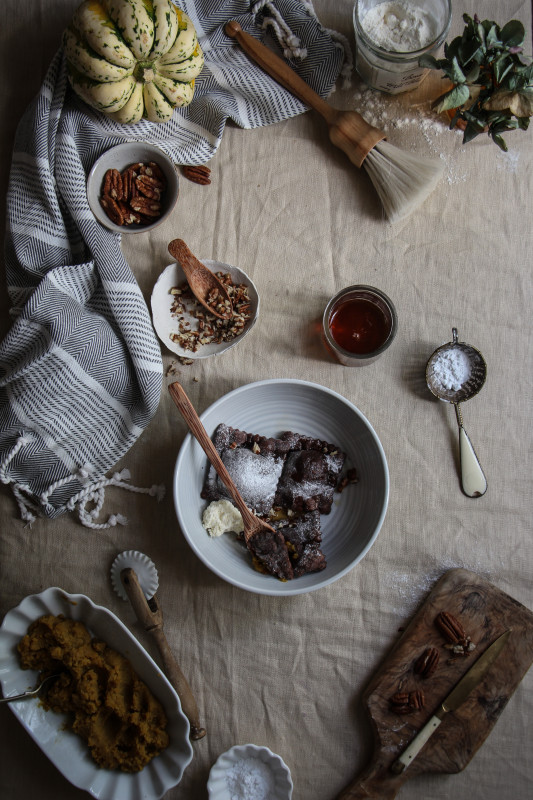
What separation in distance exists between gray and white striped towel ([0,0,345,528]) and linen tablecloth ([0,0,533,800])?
60 mm

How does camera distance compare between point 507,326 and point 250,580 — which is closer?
point 250,580

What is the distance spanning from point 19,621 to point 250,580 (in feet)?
1.68

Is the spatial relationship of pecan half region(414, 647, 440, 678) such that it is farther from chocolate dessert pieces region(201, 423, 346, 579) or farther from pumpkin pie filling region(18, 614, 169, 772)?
pumpkin pie filling region(18, 614, 169, 772)

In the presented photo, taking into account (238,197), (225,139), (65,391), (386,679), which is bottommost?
(386,679)

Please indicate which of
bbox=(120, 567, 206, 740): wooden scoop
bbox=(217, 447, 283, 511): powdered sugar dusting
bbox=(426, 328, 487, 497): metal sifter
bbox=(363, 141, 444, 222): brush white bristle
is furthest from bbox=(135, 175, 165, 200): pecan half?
bbox=(120, 567, 206, 740): wooden scoop

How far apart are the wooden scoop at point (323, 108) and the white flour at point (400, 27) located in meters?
0.16

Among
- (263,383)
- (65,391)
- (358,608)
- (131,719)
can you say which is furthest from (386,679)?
(65,391)

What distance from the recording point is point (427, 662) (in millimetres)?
1342

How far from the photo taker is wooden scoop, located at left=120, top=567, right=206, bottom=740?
4.40ft

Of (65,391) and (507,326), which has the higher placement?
(507,326)

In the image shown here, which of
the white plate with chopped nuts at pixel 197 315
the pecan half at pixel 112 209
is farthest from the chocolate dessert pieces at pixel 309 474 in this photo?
the pecan half at pixel 112 209

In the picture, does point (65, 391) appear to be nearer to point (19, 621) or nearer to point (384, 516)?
point (19, 621)

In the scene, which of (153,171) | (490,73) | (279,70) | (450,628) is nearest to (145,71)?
(153,171)

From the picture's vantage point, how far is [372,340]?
4.57ft
